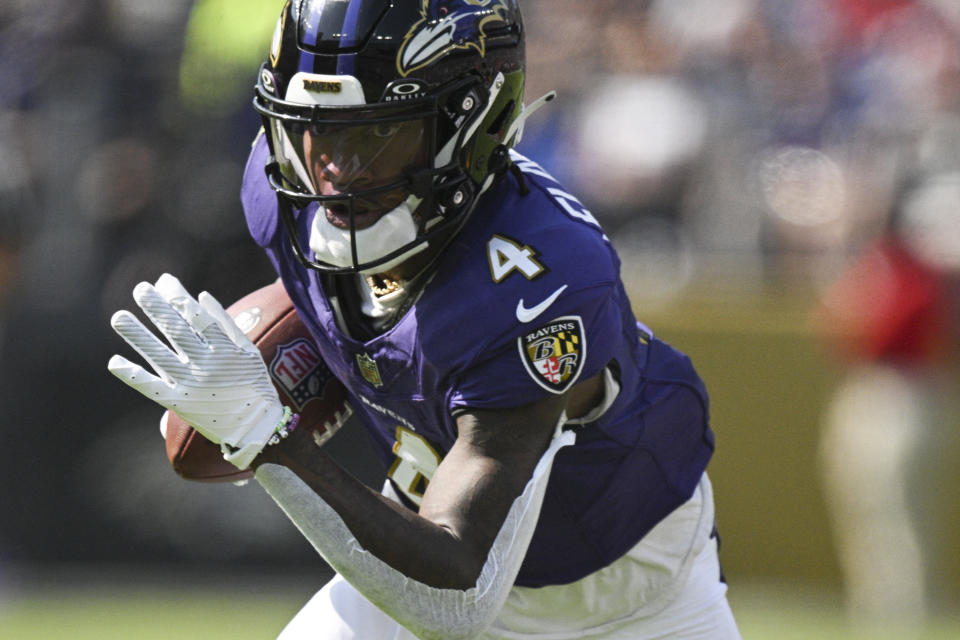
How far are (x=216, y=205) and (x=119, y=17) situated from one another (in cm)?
134

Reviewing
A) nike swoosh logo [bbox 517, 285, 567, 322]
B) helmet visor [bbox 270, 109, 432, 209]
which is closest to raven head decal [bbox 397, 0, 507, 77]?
helmet visor [bbox 270, 109, 432, 209]

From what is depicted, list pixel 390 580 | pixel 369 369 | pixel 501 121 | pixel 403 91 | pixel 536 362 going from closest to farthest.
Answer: pixel 390 580
pixel 536 362
pixel 403 91
pixel 369 369
pixel 501 121

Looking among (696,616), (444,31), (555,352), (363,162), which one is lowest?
(696,616)

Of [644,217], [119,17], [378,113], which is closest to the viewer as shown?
[378,113]

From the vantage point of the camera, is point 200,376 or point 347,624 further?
point 347,624

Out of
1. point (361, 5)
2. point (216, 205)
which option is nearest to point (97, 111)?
point (216, 205)

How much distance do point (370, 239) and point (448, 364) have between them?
0.86 feet

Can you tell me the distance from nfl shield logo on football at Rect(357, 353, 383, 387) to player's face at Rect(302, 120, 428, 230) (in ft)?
0.80

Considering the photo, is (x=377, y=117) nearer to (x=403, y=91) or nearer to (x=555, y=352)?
(x=403, y=91)

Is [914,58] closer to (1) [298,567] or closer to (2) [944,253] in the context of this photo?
Result: (2) [944,253]

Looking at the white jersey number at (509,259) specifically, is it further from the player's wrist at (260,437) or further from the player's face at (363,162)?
the player's wrist at (260,437)

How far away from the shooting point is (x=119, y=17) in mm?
6664

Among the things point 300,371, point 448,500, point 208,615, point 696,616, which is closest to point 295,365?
point 300,371

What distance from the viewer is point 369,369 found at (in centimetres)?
250
